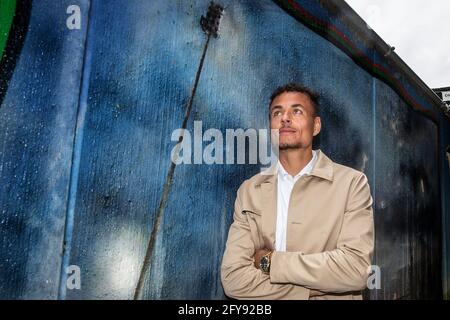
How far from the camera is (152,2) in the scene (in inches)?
79.7

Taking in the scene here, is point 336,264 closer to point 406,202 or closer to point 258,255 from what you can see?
point 258,255

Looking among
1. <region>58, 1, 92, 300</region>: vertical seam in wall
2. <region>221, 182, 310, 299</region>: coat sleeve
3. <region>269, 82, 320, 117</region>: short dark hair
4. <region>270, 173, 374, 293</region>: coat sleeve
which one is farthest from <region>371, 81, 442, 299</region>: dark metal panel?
<region>58, 1, 92, 300</region>: vertical seam in wall

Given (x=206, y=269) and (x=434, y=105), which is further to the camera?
(x=434, y=105)

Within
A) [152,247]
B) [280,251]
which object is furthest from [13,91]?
[280,251]

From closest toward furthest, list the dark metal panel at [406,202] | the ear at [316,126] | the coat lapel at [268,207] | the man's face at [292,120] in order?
the coat lapel at [268,207] < the man's face at [292,120] < the ear at [316,126] < the dark metal panel at [406,202]

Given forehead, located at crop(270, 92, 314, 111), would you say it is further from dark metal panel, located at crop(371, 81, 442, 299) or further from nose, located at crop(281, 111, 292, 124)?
dark metal panel, located at crop(371, 81, 442, 299)

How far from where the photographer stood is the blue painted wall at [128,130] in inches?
63.7

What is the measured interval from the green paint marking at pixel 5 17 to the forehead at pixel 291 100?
1.59 m

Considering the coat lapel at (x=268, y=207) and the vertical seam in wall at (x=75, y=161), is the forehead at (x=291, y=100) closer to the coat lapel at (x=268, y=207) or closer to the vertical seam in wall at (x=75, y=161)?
the coat lapel at (x=268, y=207)

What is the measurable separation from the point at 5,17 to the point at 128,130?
29.0 inches

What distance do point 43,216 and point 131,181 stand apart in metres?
0.44

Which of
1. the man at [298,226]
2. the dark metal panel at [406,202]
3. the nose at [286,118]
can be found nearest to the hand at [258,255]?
the man at [298,226]

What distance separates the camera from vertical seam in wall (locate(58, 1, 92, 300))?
5.42 feet
